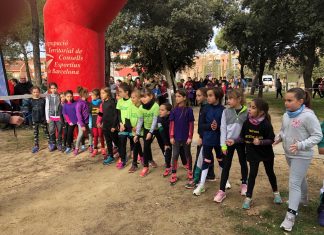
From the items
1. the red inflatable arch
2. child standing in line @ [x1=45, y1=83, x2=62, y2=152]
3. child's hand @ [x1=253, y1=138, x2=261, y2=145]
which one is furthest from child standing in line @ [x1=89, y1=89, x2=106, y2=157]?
child's hand @ [x1=253, y1=138, x2=261, y2=145]

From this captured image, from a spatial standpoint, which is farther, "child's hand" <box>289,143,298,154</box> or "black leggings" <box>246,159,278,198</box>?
"black leggings" <box>246,159,278,198</box>

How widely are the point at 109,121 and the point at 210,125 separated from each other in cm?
263

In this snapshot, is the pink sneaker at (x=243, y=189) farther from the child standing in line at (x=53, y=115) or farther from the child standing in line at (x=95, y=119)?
the child standing in line at (x=53, y=115)

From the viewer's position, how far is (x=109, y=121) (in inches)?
274

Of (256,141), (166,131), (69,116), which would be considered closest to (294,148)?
(256,141)

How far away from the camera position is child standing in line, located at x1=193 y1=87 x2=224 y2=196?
16.2 ft

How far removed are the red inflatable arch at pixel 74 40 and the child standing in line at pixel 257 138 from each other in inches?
212

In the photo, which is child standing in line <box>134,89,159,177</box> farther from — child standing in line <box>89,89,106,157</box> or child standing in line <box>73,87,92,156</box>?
child standing in line <box>73,87,92,156</box>

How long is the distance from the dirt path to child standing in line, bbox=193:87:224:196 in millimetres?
390

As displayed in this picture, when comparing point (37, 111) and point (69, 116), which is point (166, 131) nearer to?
point (69, 116)

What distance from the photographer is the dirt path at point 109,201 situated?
4117mm

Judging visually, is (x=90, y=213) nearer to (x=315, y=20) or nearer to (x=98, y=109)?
(x=98, y=109)

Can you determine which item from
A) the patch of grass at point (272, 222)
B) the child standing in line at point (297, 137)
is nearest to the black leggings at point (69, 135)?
the patch of grass at point (272, 222)

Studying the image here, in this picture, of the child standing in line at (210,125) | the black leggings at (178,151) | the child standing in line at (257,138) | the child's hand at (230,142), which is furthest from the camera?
the black leggings at (178,151)
